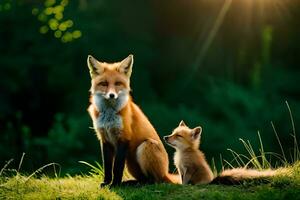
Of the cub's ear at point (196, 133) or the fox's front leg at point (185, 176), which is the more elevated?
the cub's ear at point (196, 133)

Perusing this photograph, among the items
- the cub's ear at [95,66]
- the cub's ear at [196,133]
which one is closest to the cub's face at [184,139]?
the cub's ear at [196,133]

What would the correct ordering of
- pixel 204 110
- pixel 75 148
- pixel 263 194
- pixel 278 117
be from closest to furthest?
pixel 263 194, pixel 278 117, pixel 75 148, pixel 204 110

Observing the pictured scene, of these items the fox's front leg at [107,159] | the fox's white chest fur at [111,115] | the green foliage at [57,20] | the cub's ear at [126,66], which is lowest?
the fox's front leg at [107,159]

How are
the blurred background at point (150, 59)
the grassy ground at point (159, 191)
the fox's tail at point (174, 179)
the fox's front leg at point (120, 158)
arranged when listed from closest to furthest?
1. the grassy ground at point (159, 191)
2. the fox's front leg at point (120, 158)
3. the fox's tail at point (174, 179)
4. the blurred background at point (150, 59)

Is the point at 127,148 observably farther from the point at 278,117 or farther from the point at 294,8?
the point at 294,8

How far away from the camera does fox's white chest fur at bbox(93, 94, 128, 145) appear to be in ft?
22.2

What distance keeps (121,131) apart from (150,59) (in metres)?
11.5

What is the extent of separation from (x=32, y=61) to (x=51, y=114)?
1.57m

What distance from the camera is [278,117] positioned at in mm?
12617

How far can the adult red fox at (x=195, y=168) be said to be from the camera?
22.0ft

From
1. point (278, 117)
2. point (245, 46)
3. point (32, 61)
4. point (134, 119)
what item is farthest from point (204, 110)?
point (134, 119)

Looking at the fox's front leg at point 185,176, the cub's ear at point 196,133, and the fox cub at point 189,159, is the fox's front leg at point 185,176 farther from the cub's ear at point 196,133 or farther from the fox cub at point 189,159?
the cub's ear at point 196,133

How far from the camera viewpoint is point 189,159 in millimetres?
7359

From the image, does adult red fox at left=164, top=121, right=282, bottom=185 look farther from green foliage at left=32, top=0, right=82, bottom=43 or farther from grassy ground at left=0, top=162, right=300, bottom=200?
green foliage at left=32, top=0, right=82, bottom=43
